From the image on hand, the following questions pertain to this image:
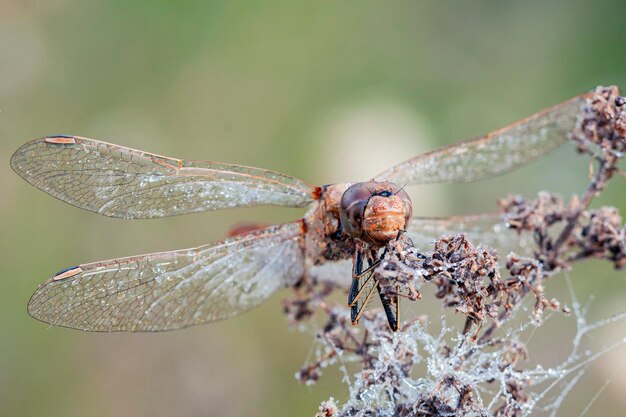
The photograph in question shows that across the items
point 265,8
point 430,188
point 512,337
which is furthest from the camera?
point 265,8

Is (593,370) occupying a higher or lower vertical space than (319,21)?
lower

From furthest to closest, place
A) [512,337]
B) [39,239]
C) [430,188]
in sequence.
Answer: [430,188] < [39,239] < [512,337]

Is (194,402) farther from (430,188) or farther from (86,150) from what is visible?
(430,188)

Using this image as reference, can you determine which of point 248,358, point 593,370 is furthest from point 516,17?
point 248,358

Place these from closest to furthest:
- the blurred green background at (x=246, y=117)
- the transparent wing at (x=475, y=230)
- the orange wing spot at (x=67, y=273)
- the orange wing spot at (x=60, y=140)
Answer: the orange wing spot at (x=67, y=273), the orange wing spot at (x=60, y=140), the transparent wing at (x=475, y=230), the blurred green background at (x=246, y=117)

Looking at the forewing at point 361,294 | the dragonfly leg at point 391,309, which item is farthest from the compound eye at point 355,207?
the dragonfly leg at point 391,309

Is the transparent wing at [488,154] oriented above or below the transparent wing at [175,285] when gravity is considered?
above

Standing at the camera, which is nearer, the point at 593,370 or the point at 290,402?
the point at 593,370

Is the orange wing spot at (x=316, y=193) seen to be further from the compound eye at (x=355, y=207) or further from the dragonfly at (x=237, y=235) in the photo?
the compound eye at (x=355, y=207)
